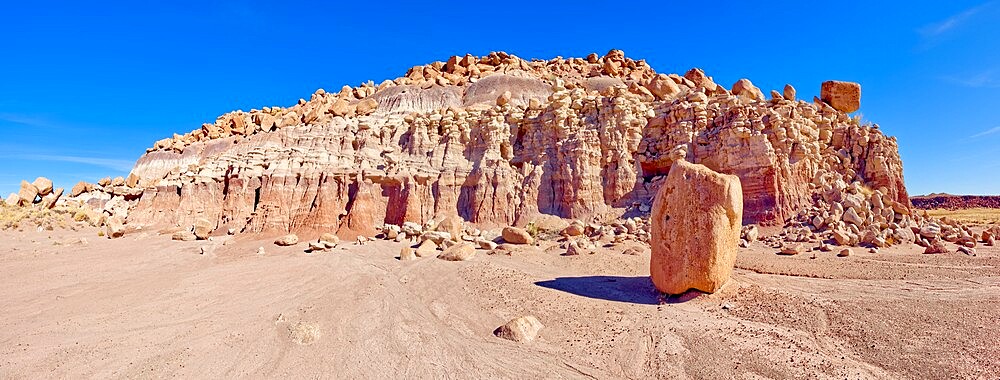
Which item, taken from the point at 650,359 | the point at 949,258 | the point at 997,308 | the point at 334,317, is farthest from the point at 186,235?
the point at 949,258

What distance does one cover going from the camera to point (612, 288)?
29.1 feet

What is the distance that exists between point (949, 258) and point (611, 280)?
8.71 m

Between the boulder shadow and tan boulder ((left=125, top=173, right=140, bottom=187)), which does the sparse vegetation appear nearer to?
tan boulder ((left=125, top=173, right=140, bottom=187))

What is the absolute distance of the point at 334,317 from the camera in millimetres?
7484

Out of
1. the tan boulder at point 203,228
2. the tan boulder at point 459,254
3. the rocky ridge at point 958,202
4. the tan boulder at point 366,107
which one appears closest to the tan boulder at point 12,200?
the tan boulder at point 203,228

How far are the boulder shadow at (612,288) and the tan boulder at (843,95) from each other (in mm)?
15945

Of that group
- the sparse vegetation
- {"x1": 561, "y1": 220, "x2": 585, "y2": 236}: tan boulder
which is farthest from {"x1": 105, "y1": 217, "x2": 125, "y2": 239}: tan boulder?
{"x1": 561, "y1": 220, "x2": 585, "y2": 236}: tan boulder

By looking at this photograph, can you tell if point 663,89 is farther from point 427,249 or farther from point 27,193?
point 27,193

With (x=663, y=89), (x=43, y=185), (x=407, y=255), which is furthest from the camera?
(x=43, y=185)

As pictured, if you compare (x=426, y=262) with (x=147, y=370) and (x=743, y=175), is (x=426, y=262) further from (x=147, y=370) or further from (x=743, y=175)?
(x=743, y=175)

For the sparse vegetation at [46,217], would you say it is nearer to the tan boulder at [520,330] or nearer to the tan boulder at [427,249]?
the tan boulder at [427,249]

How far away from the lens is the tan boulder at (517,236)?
1509 centimetres

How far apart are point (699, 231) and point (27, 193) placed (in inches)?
1521

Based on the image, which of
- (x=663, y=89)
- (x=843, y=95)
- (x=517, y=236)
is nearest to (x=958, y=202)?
(x=843, y=95)
